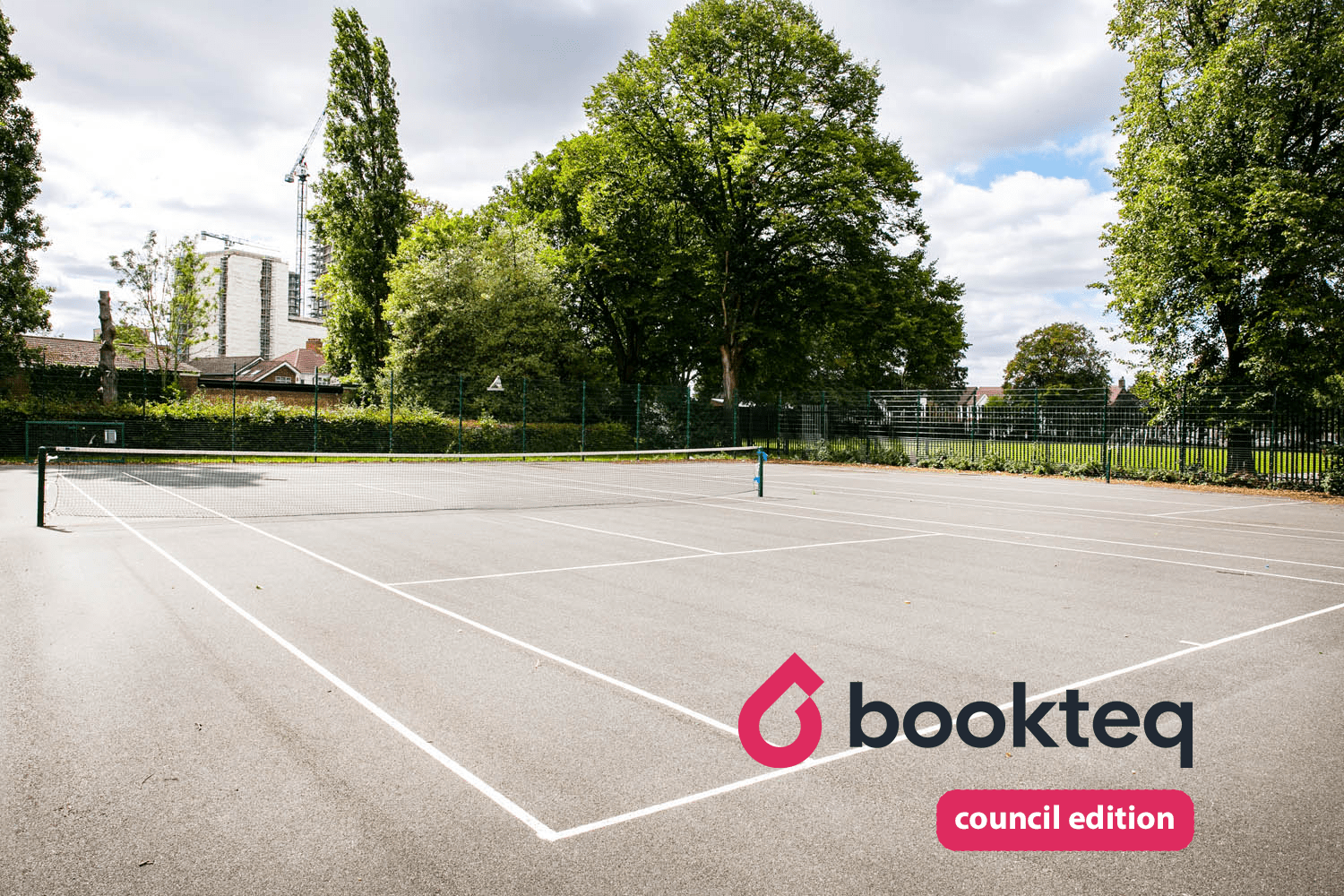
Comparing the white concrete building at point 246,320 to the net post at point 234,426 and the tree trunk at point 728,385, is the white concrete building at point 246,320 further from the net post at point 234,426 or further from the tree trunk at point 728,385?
the net post at point 234,426

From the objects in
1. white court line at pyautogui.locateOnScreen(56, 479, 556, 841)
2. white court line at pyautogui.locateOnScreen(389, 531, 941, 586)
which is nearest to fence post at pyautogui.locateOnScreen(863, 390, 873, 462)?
white court line at pyautogui.locateOnScreen(389, 531, 941, 586)

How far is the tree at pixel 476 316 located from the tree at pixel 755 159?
5723mm

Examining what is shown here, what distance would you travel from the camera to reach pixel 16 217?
97.8ft

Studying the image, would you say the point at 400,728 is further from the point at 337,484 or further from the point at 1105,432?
the point at 1105,432

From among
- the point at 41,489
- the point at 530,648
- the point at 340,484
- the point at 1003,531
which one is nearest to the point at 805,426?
the point at 340,484

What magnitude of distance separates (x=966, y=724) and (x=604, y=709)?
6.50 feet

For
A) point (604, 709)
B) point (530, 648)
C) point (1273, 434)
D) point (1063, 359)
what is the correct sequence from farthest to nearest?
point (1063, 359) → point (1273, 434) → point (530, 648) → point (604, 709)

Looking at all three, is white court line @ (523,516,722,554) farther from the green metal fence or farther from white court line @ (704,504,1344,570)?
the green metal fence

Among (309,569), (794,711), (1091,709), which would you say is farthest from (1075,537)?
(309,569)

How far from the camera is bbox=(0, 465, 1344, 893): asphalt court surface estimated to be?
2932 mm

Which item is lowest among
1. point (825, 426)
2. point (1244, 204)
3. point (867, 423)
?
point (825, 426)

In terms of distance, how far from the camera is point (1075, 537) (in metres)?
11.9

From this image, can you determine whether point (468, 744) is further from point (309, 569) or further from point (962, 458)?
point (962, 458)

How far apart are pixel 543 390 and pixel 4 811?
31.3 meters
